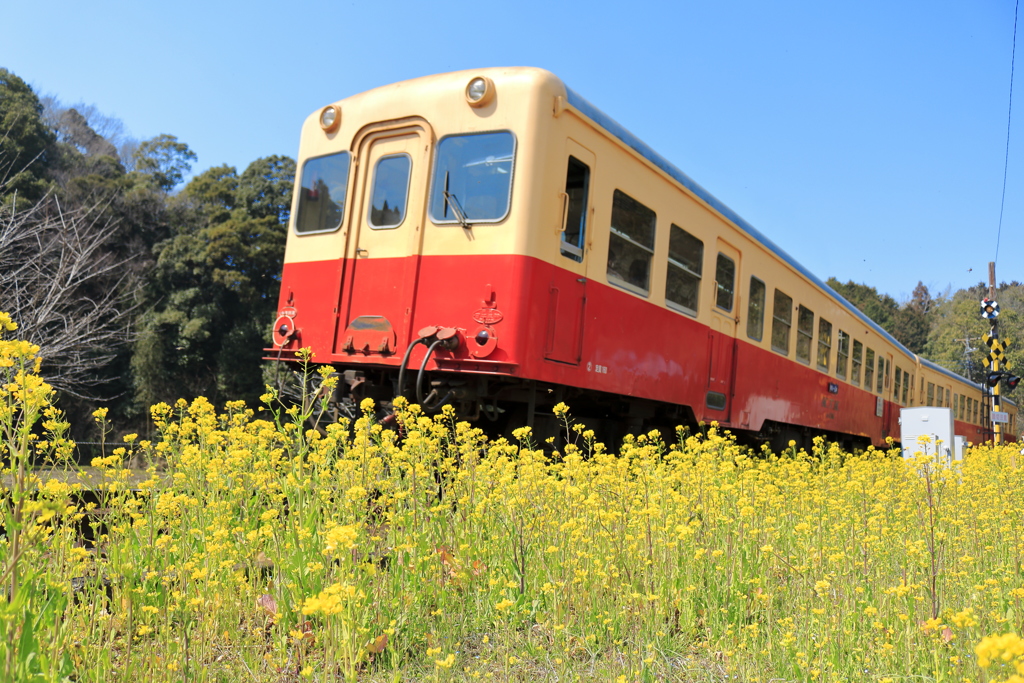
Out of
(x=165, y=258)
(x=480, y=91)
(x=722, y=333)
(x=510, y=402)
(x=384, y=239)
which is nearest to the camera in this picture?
(x=480, y=91)

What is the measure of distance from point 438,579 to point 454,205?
10.1 feet

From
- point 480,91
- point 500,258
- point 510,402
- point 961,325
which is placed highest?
point 961,325

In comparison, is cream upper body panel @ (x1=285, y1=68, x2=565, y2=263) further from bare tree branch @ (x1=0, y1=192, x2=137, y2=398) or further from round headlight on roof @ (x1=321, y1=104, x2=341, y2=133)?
bare tree branch @ (x1=0, y1=192, x2=137, y2=398)

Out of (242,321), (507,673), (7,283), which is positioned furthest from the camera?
(242,321)

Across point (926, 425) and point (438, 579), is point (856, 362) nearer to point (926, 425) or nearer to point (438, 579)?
point (926, 425)

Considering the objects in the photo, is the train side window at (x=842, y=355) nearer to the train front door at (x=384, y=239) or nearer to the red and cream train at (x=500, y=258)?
the red and cream train at (x=500, y=258)

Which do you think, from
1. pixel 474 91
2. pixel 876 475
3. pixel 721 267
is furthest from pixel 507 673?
pixel 721 267

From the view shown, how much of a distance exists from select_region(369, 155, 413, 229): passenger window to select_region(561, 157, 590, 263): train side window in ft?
3.95

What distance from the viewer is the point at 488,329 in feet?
16.4

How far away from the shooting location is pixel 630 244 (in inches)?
233

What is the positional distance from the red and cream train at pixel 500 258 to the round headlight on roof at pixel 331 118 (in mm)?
16

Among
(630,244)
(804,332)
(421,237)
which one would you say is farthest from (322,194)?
(804,332)

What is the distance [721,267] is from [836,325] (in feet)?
16.4

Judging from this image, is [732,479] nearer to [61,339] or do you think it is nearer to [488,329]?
[488,329]
